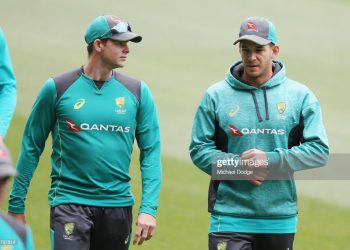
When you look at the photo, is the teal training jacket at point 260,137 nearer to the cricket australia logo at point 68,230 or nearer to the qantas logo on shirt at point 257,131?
the qantas logo on shirt at point 257,131

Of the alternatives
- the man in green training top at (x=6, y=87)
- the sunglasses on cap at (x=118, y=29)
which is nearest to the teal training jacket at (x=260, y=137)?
the sunglasses on cap at (x=118, y=29)

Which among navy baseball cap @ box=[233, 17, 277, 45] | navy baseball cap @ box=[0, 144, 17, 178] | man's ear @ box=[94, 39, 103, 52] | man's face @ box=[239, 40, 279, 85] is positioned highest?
navy baseball cap @ box=[233, 17, 277, 45]

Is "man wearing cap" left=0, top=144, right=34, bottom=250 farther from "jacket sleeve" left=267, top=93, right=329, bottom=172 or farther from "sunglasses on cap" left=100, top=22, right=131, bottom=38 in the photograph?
"sunglasses on cap" left=100, top=22, right=131, bottom=38

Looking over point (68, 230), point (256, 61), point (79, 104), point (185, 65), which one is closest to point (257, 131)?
point (256, 61)

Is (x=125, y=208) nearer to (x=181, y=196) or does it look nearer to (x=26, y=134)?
(x=26, y=134)

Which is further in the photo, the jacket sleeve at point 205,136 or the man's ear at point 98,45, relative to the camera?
the man's ear at point 98,45

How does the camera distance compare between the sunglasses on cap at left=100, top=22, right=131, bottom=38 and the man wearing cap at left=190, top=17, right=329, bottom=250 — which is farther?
the sunglasses on cap at left=100, top=22, right=131, bottom=38

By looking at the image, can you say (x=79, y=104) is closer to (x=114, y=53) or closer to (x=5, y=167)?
(x=114, y=53)

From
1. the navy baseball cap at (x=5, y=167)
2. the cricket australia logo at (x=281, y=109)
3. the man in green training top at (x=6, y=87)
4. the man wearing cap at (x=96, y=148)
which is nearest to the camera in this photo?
the navy baseball cap at (x=5, y=167)

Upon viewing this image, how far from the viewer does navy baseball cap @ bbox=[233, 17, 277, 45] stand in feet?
24.5

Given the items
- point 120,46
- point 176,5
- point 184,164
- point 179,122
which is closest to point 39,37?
point 176,5

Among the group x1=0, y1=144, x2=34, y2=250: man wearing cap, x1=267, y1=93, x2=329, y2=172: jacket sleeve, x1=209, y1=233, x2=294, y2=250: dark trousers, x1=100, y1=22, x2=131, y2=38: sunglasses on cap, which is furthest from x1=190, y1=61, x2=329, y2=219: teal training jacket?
x1=0, y1=144, x2=34, y2=250: man wearing cap

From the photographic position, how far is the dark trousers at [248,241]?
7.38 metres

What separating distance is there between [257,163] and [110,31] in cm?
141
